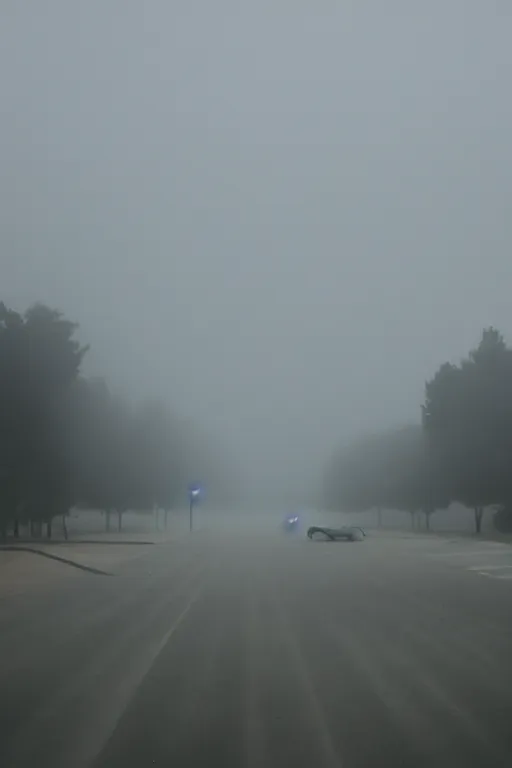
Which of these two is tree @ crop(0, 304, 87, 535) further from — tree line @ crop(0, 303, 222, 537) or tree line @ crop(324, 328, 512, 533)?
tree line @ crop(324, 328, 512, 533)

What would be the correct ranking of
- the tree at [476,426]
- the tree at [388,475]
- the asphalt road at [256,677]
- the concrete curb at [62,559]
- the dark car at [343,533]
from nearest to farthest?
the asphalt road at [256,677] → the concrete curb at [62,559] → the dark car at [343,533] → the tree at [476,426] → the tree at [388,475]

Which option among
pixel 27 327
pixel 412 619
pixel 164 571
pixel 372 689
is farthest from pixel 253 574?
pixel 27 327

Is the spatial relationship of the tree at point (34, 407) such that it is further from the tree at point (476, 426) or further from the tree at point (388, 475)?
the tree at point (388, 475)

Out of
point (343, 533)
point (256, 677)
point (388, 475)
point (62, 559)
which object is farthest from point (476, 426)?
point (256, 677)

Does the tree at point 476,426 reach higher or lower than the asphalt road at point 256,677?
higher

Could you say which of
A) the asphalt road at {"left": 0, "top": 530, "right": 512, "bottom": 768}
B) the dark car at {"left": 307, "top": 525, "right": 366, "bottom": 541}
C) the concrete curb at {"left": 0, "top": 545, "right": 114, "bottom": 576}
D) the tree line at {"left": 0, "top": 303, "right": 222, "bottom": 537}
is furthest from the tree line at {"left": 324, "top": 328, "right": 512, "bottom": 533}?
the asphalt road at {"left": 0, "top": 530, "right": 512, "bottom": 768}

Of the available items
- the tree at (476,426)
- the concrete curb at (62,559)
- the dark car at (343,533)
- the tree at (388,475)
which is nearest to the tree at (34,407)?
the concrete curb at (62,559)

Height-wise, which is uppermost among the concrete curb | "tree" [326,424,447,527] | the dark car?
"tree" [326,424,447,527]

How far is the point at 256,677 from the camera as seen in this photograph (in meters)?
11.7

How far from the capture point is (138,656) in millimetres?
13250

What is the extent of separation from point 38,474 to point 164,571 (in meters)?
23.0

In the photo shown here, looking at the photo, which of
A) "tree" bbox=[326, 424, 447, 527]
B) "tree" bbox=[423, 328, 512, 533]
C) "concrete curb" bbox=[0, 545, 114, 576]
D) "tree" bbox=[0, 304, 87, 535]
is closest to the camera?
"concrete curb" bbox=[0, 545, 114, 576]

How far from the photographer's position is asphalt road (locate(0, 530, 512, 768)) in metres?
8.23

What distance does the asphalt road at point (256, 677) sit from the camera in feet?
27.0
